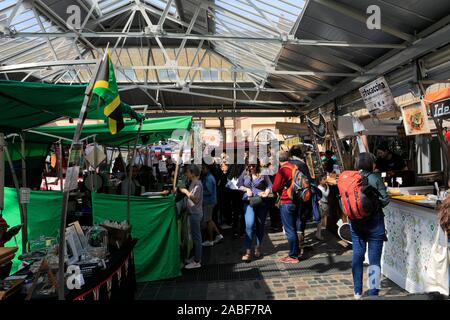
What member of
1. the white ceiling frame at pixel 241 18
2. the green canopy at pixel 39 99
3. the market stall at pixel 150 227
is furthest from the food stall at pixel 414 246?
the white ceiling frame at pixel 241 18

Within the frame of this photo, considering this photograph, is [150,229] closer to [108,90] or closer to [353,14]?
[108,90]

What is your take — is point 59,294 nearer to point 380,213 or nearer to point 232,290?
point 232,290

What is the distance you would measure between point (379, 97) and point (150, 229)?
4.92 metres

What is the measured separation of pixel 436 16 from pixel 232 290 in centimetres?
498

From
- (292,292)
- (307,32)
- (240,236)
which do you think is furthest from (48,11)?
(292,292)

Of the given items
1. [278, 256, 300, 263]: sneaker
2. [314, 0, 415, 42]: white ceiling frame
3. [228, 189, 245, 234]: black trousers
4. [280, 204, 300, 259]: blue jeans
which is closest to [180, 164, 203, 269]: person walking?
[280, 204, 300, 259]: blue jeans

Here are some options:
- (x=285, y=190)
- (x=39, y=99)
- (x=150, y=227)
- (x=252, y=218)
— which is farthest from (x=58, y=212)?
(x=285, y=190)

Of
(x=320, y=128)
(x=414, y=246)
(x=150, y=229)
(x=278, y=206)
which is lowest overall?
(x=414, y=246)

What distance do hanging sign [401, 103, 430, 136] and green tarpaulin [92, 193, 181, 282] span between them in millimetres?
3417

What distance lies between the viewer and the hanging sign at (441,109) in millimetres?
3830

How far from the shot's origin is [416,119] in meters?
4.39

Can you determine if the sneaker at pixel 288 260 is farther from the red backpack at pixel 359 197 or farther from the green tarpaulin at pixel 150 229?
the red backpack at pixel 359 197

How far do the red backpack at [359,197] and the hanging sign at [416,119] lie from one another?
1407 mm

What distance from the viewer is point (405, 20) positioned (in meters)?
5.41
